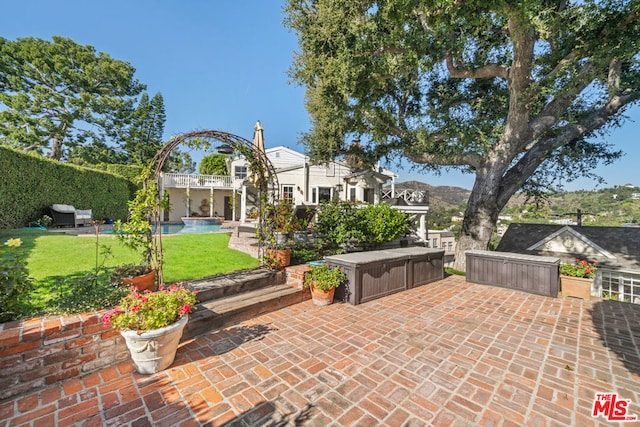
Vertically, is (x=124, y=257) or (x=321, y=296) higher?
(x=124, y=257)

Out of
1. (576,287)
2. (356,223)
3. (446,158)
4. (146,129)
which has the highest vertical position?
(146,129)

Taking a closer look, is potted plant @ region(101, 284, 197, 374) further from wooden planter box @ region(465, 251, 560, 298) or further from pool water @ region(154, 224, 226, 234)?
pool water @ region(154, 224, 226, 234)

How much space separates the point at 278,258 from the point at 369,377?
11.8ft

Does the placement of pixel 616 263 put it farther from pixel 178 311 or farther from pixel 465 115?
pixel 178 311

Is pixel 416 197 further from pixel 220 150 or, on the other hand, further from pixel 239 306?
pixel 239 306

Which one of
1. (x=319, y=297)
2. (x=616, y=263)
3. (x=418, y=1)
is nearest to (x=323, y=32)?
(x=418, y=1)

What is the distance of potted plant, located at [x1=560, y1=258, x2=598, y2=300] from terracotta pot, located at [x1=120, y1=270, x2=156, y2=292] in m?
9.47

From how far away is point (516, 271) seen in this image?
282 inches

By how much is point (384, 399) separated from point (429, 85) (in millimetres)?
11347

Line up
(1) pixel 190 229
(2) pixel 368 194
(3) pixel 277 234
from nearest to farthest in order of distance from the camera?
(3) pixel 277 234
(1) pixel 190 229
(2) pixel 368 194

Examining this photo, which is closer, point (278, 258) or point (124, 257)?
point (124, 257)

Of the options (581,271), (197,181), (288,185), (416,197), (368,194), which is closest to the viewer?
(581,271)

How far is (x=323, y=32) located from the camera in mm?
7496

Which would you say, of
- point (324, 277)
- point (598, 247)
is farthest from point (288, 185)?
point (598, 247)
